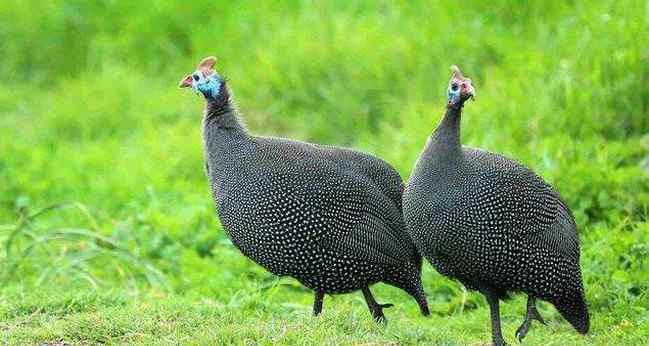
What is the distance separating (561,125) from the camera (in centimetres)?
767

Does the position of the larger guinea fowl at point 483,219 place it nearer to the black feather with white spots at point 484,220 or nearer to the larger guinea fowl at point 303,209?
the black feather with white spots at point 484,220

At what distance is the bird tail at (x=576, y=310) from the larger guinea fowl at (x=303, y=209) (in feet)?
2.02

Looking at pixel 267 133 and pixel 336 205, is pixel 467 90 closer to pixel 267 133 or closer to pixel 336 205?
pixel 336 205

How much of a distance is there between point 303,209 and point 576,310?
1267 mm

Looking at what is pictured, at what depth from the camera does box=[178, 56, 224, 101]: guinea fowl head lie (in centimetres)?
555

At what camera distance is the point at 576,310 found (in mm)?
5434

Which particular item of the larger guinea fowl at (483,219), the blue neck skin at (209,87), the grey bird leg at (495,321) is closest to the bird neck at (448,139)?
the larger guinea fowl at (483,219)

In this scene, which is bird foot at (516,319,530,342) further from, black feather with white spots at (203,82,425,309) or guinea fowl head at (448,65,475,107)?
guinea fowl head at (448,65,475,107)

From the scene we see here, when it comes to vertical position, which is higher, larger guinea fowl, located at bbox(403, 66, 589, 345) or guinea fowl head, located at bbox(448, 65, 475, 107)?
guinea fowl head, located at bbox(448, 65, 475, 107)

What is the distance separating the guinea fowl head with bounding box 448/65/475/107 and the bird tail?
0.99 metres

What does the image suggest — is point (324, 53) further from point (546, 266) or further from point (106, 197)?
point (546, 266)

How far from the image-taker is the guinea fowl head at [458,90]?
500 centimetres

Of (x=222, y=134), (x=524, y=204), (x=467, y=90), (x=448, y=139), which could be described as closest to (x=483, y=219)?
(x=524, y=204)

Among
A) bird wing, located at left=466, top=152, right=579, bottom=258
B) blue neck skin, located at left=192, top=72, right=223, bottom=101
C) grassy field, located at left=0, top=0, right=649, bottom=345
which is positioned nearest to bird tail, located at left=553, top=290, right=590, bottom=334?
grassy field, located at left=0, top=0, right=649, bottom=345
